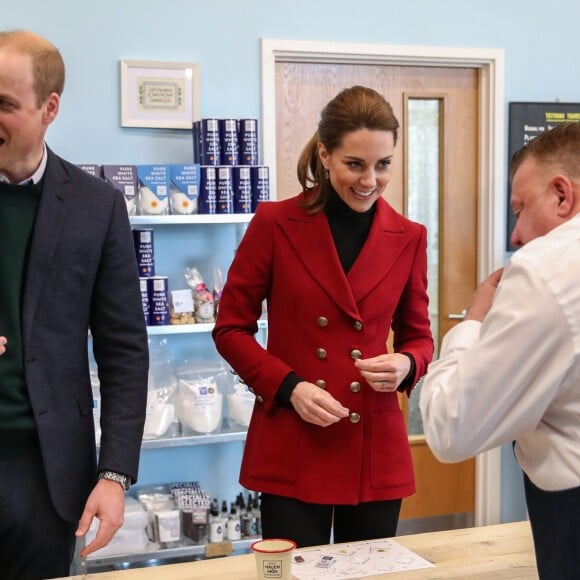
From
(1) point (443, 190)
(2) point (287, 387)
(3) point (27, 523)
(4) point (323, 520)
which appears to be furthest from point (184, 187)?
(3) point (27, 523)

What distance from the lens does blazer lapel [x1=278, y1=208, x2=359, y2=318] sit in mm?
1898

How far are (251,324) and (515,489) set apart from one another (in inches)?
104

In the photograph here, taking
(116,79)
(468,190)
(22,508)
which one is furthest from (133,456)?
(468,190)

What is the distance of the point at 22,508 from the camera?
1.61m

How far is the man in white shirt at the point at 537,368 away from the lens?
3.61ft

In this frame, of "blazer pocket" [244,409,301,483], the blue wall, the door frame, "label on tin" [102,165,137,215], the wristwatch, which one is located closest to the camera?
the wristwatch

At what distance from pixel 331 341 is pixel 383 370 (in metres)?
0.14

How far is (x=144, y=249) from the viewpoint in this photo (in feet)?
10.7

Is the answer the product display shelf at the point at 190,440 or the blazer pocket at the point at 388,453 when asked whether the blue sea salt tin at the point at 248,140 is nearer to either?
the product display shelf at the point at 190,440

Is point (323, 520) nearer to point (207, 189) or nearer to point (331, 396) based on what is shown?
point (331, 396)

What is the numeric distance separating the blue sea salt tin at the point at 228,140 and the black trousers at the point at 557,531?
2.29 m

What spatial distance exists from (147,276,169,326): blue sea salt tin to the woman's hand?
1.51 m

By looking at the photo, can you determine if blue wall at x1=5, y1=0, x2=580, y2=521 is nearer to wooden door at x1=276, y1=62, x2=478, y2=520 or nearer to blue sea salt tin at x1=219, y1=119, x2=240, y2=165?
wooden door at x1=276, y1=62, x2=478, y2=520

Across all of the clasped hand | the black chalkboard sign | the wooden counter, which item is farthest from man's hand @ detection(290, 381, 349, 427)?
the black chalkboard sign
